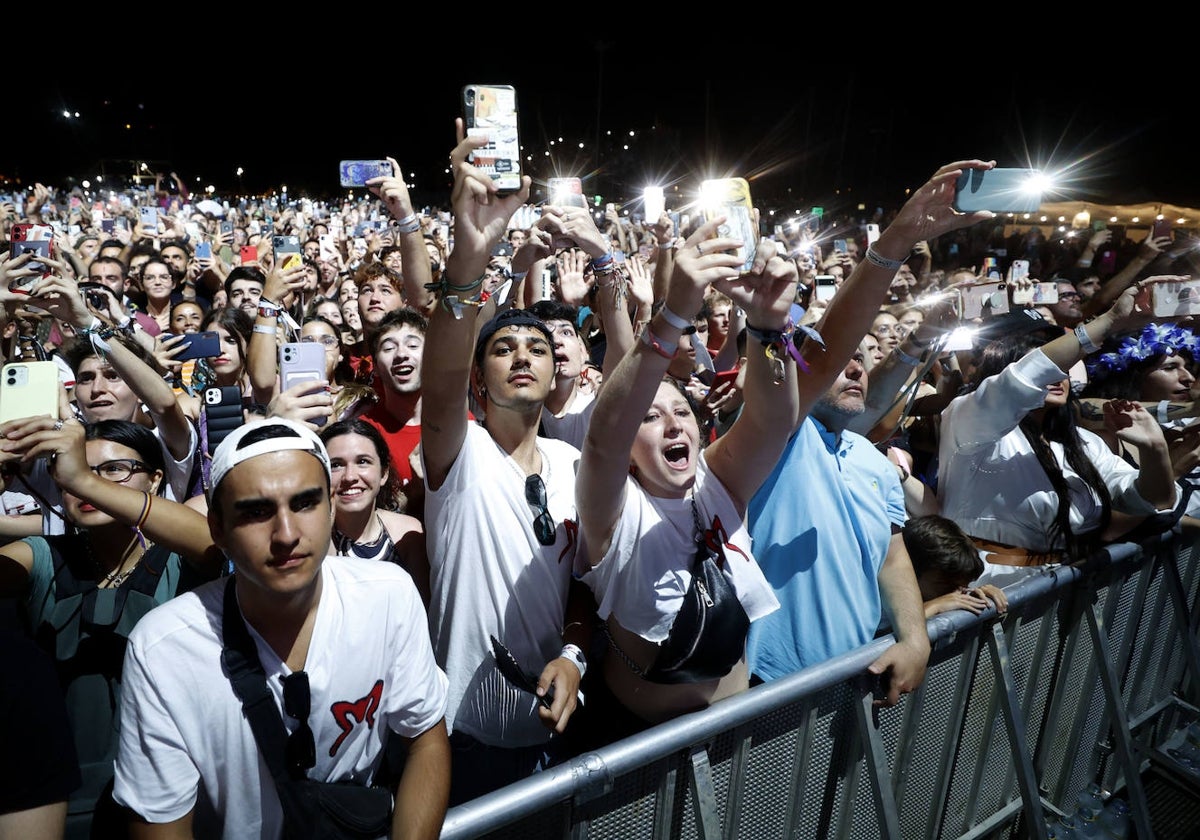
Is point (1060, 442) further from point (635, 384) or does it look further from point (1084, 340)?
point (635, 384)

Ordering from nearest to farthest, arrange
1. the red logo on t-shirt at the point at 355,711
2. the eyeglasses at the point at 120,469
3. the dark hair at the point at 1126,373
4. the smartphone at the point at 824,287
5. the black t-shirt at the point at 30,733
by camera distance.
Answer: the black t-shirt at the point at 30,733
the red logo on t-shirt at the point at 355,711
the eyeglasses at the point at 120,469
the smartphone at the point at 824,287
the dark hair at the point at 1126,373

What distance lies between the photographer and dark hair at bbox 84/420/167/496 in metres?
2.51

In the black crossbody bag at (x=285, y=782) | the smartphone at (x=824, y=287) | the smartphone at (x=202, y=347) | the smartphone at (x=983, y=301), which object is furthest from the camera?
the smartphone at (x=824, y=287)

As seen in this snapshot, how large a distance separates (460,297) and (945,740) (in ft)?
8.04

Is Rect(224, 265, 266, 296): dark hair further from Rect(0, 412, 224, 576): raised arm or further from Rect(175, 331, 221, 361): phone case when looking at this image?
Rect(0, 412, 224, 576): raised arm

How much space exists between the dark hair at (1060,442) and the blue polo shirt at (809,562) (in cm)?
124

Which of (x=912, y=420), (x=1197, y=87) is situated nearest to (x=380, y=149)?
(x=1197, y=87)

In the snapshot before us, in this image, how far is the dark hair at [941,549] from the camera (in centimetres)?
284

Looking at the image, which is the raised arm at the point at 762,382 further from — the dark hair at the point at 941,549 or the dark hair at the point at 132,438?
the dark hair at the point at 132,438

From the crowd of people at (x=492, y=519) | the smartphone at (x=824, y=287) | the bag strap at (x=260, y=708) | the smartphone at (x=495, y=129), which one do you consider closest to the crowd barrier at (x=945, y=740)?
the crowd of people at (x=492, y=519)

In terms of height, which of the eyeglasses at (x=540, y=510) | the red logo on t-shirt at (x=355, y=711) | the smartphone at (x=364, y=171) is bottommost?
the red logo on t-shirt at (x=355, y=711)

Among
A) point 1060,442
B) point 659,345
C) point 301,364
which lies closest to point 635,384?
point 659,345

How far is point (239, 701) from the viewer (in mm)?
1520

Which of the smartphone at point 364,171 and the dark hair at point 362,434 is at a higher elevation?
the smartphone at point 364,171
